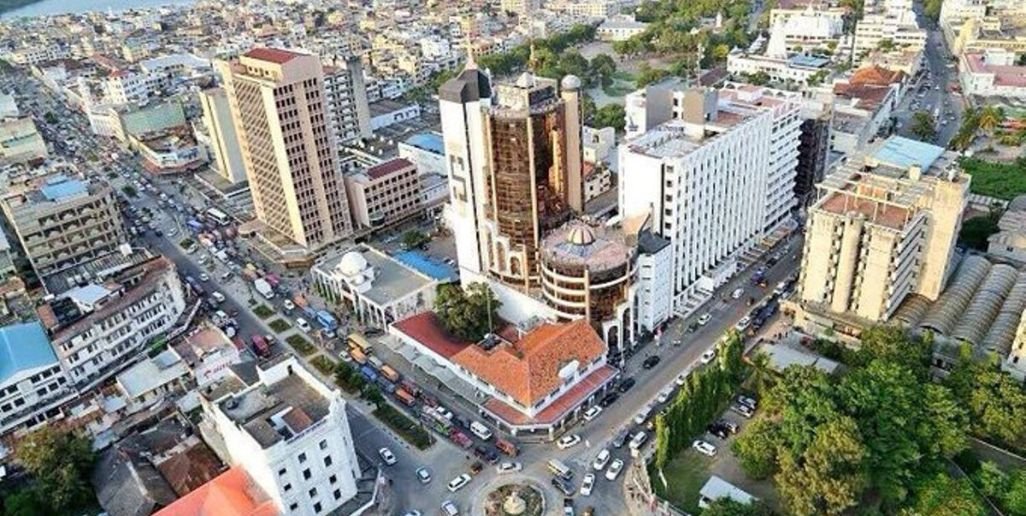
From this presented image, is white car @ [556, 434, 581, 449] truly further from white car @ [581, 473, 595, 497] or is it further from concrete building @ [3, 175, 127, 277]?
concrete building @ [3, 175, 127, 277]

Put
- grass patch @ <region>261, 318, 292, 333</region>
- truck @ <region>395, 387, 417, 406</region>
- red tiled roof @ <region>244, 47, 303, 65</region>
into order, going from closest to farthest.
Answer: truck @ <region>395, 387, 417, 406</region>, grass patch @ <region>261, 318, 292, 333</region>, red tiled roof @ <region>244, 47, 303, 65</region>

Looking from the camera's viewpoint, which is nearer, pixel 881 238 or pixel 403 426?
pixel 403 426

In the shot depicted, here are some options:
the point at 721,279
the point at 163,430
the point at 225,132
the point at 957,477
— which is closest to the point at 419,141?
the point at 225,132

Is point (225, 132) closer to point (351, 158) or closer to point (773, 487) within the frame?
point (351, 158)

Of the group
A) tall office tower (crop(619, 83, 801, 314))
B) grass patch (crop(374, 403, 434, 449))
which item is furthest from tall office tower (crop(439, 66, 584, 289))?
grass patch (crop(374, 403, 434, 449))

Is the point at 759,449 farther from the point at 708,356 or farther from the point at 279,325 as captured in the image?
the point at 279,325

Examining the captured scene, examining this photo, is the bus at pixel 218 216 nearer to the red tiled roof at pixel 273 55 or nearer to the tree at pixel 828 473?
the red tiled roof at pixel 273 55

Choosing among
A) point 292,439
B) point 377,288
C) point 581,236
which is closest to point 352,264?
point 377,288
